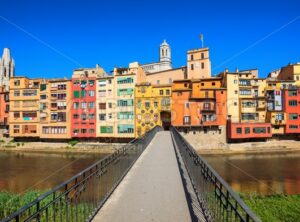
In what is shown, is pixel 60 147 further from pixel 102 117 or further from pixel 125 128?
pixel 125 128

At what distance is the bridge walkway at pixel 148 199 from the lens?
537cm

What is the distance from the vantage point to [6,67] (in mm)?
105000

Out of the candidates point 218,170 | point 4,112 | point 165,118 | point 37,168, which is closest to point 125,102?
point 165,118

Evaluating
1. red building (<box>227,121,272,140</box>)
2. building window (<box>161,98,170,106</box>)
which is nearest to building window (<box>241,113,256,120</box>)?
red building (<box>227,121,272,140</box>)

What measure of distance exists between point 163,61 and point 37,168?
246 ft

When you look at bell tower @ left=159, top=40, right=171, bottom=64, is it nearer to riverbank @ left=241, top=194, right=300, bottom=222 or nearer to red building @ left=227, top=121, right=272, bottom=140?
red building @ left=227, top=121, right=272, bottom=140

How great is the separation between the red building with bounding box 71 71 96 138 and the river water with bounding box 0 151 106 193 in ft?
19.4

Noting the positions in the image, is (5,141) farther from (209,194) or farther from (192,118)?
(209,194)

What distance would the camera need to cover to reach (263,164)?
1592 inches

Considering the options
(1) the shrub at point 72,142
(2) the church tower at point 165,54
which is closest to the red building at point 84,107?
(1) the shrub at point 72,142

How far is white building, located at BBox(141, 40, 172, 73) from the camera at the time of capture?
103m

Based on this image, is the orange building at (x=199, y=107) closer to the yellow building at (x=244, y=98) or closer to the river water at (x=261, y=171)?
the yellow building at (x=244, y=98)

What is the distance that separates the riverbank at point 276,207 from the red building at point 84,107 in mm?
40793

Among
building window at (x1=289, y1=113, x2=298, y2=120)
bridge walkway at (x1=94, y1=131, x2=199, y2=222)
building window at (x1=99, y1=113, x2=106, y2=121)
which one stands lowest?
bridge walkway at (x1=94, y1=131, x2=199, y2=222)
